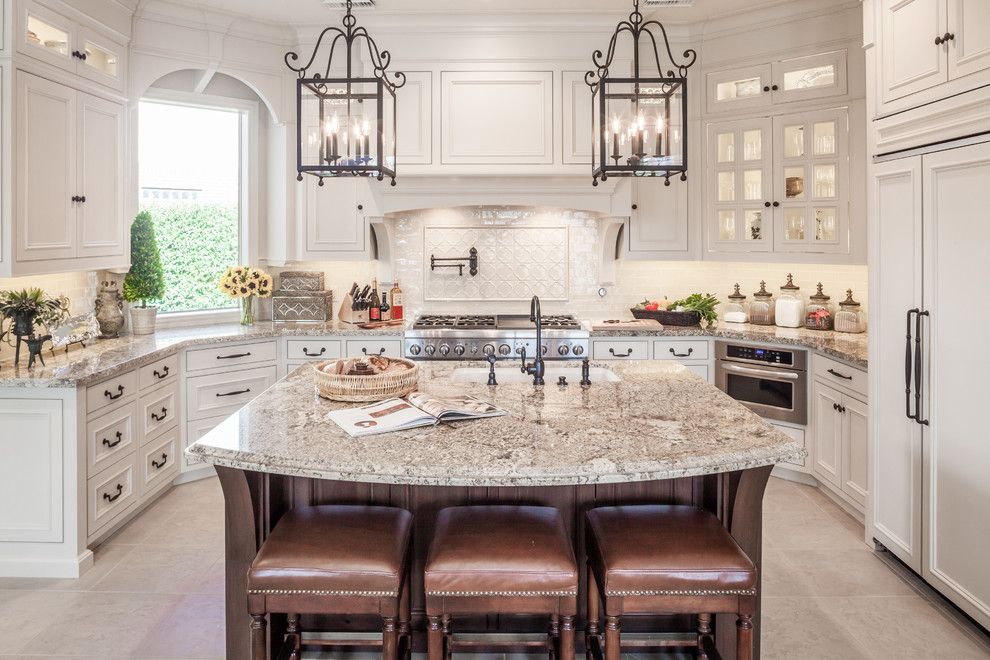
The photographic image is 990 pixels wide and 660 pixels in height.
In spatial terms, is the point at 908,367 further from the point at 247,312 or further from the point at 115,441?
the point at 247,312

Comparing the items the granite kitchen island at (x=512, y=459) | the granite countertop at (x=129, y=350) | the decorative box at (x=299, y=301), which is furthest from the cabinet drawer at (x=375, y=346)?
the granite kitchen island at (x=512, y=459)

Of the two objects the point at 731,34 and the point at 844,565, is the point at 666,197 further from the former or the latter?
the point at 844,565

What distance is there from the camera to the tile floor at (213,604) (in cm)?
249

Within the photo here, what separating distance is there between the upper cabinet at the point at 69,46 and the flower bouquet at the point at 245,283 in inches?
52.3

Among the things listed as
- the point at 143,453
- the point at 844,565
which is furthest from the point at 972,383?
the point at 143,453

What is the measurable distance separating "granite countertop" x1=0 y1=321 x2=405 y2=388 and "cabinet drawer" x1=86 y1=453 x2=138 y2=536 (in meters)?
0.50

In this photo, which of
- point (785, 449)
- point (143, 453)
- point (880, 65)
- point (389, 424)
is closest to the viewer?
point (785, 449)

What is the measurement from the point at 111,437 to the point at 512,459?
102 inches

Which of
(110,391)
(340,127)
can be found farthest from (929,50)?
(110,391)

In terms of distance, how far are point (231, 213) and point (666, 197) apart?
325 centimetres

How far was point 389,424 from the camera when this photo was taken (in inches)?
78.6

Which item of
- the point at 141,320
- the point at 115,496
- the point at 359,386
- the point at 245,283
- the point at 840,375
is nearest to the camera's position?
the point at 359,386

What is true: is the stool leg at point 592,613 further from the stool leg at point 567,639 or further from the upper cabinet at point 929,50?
the upper cabinet at point 929,50

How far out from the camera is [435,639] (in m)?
1.79
